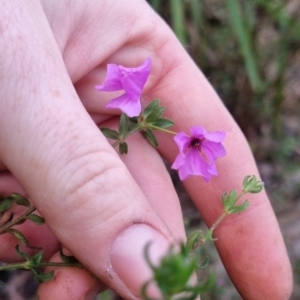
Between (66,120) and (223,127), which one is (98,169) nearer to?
(66,120)

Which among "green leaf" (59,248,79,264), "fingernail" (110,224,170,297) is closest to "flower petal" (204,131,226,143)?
"fingernail" (110,224,170,297)

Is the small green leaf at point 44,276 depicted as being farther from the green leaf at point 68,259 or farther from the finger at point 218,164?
the finger at point 218,164

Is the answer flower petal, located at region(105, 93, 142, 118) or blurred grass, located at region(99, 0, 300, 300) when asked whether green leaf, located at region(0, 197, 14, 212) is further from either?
blurred grass, located at region(99, 0, 300, 300)

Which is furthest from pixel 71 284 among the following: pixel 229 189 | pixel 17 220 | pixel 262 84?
pixel 262 84

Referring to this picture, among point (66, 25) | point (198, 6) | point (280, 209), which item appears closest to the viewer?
point (66, 25)

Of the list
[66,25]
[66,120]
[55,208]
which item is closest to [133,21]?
[66,25]

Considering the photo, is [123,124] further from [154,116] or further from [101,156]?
[101,156]

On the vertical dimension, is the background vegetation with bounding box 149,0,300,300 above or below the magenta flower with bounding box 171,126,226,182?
below
